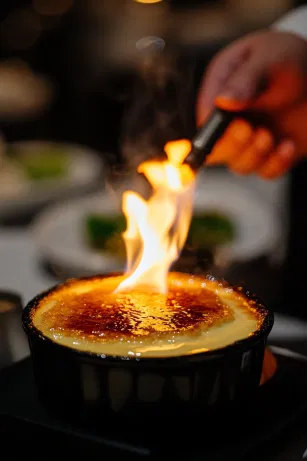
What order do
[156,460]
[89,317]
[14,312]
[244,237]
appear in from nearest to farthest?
[156,460] < [89,317] < [14,312] < [244,237]

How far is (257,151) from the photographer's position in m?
1.40

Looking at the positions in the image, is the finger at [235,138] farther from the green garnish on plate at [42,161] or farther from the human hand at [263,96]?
the green garnish on plate at [42,161]

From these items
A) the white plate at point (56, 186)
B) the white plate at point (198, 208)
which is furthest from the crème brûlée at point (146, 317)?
the white plate at point (56, 186)

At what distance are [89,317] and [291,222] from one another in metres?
1.12

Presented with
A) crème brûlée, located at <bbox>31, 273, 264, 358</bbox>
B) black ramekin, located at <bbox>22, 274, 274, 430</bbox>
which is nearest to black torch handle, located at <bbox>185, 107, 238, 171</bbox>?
crème brûlée, located at <bbox>31, 273, 264, 358</bbox>

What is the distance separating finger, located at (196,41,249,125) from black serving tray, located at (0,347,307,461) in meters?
0.69

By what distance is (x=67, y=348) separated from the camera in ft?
2.39

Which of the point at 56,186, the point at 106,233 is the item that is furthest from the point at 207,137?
the point at 56,186

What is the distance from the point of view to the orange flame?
0.90 metres

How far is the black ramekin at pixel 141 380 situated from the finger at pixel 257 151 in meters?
0.69

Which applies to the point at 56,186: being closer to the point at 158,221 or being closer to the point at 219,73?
the point at 219,73

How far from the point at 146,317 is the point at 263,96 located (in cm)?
76

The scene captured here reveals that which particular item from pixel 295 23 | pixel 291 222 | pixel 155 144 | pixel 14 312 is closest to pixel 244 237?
pixel 291 222

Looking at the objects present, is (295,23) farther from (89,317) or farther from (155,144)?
(89,317)
